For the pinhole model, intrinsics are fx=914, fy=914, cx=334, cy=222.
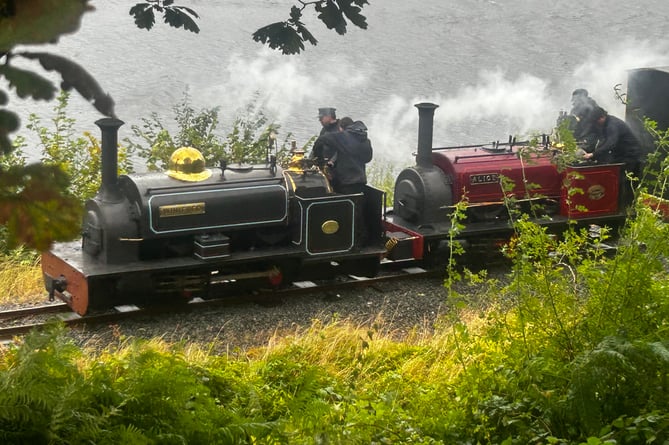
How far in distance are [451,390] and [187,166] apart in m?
4.33

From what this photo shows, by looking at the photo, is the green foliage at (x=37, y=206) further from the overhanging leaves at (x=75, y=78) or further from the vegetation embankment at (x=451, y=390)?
the vegetation embankment at (x=451, y=390)

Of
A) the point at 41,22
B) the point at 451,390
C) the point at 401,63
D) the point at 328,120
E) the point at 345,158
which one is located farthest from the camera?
the point at 401,63

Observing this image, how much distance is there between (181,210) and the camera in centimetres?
822

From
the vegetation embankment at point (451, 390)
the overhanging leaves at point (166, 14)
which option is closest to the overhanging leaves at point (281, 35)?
the overhanging leaves at point (166, 14)

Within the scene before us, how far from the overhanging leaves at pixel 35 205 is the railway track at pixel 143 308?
608 cm

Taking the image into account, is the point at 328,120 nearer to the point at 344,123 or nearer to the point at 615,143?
the point at 344,123

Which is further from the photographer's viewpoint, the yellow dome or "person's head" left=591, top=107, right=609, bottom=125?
"person's head" left=591, top=107, right=609, bottom=125

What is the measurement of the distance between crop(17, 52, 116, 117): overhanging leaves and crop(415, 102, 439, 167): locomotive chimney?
8.77 meters

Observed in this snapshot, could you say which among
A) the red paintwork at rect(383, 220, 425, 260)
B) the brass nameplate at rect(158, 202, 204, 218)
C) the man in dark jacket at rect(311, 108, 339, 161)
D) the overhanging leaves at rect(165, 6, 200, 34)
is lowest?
the red paintwork at rect(383, 220, 425, 260)

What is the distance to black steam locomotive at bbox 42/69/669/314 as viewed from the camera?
8.09m

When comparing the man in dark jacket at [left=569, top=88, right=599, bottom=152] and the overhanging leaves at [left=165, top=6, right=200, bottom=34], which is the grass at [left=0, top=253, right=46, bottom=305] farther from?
the man in dark jacket at [left=569, top=88, right=599, bottom=152]

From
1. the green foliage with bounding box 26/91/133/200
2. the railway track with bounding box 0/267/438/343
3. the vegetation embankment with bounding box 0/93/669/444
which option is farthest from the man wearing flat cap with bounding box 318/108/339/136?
the vegetation embankment with bounding box 0/93/669/444

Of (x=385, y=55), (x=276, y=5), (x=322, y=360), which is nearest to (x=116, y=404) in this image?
(x=322, y=360)

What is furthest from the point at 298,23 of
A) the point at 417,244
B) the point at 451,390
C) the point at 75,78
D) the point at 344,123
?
the point at 417,244
